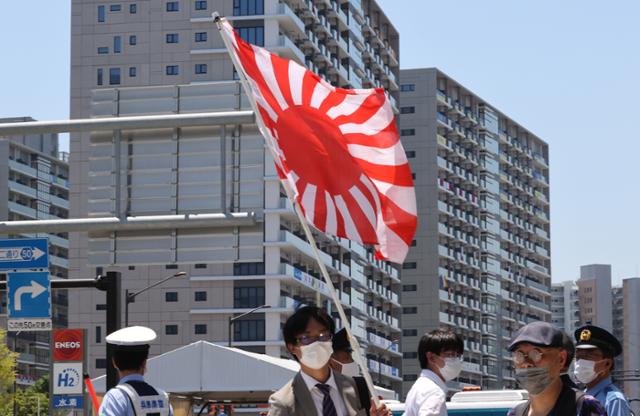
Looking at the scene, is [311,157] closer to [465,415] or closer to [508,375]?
[465,415]

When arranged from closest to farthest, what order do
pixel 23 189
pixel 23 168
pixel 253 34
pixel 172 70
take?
pixel 253 34 → pixel 172 70 → pixel 23 189 → pixel 23 168

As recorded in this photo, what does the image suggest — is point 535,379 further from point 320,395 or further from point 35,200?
point 35,200

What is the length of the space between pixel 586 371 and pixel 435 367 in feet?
2.66

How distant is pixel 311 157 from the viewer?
952 centimetres

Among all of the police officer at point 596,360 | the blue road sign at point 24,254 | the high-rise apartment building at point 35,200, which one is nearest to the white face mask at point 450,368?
the police officer at point 596,360

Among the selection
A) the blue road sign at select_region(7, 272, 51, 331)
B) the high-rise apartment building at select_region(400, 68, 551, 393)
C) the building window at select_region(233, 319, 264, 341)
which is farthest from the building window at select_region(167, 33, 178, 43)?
the blue road sign at select_region(7, 272, 51, 331)

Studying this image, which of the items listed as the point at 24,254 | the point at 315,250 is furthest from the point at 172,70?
the point at 315,250

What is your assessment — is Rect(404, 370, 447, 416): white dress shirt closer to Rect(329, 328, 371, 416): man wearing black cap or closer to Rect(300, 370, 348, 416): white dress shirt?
Rect(300, 370, 348, 416): white dress shirt

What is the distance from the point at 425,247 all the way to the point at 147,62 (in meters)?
39.9

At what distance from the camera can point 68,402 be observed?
1781 cm

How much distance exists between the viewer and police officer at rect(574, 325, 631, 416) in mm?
7336

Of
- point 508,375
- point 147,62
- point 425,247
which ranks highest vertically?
point 147,62

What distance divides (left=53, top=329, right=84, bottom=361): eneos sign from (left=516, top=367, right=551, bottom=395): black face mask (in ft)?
43.1

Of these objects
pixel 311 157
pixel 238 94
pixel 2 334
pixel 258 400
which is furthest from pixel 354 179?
pixel 2 334
